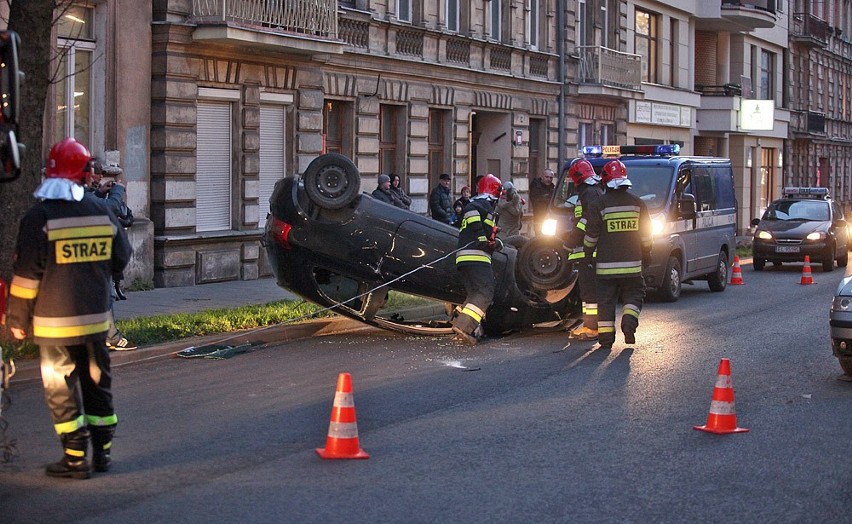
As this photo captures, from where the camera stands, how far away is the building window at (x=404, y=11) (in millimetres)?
26500

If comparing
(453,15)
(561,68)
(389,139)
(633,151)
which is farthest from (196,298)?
(561,68)

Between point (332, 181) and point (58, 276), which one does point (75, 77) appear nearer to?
point (332, 181)

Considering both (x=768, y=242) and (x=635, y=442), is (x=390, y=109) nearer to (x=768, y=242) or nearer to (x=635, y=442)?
(x=768, y=242)

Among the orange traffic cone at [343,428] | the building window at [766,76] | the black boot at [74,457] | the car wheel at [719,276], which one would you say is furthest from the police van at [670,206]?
the building window at [766,76]

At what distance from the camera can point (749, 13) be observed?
1757 inches

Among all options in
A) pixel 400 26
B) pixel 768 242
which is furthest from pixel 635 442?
pixel 768 242

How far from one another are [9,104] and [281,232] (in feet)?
22.5

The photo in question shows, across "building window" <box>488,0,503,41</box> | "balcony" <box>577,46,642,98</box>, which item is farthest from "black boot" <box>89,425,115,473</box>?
"balcony" <box>577,46,642,98</box>

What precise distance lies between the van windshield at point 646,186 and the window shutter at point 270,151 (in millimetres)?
5465

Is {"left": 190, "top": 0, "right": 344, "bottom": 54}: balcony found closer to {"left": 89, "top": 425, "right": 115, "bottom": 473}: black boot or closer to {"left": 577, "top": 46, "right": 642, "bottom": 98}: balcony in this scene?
{"left": 577, "top": 46, "right": 642, "bottom": 98}: balcony

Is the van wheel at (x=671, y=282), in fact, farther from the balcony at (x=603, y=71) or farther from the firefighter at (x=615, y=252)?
the balcony at (x=603, y=71)

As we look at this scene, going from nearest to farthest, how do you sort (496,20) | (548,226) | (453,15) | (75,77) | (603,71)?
(548,226) → (75,77) → (453,15) → (496,20) → (603,71)

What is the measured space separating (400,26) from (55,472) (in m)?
19.4

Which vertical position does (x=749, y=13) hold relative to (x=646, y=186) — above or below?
above
